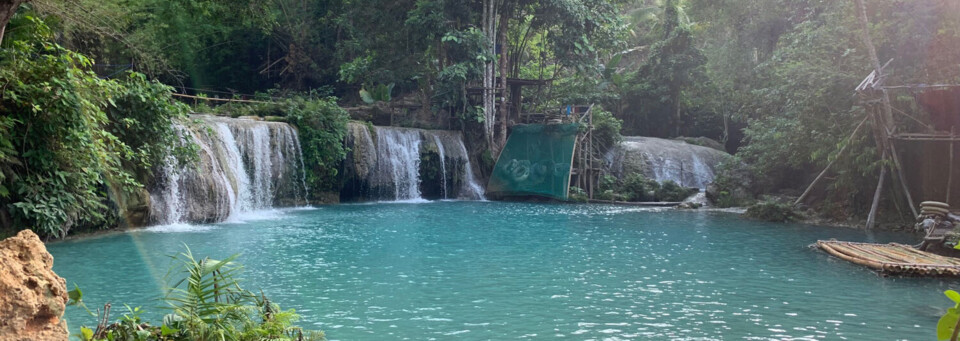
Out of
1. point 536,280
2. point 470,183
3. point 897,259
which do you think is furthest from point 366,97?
point 897,259

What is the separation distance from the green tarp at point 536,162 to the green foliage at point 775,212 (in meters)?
6.75

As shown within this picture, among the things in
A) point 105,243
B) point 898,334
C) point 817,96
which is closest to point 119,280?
point 105,243

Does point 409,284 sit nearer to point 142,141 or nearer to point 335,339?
point 335,339

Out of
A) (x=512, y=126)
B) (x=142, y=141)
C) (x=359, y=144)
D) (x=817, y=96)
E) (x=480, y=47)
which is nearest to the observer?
(x=142, y=141)

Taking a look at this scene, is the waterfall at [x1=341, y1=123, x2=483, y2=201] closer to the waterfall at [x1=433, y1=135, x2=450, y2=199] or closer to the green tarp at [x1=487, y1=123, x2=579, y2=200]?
the waterfall at [x1=433, y1=135, x2=450, y2=199]

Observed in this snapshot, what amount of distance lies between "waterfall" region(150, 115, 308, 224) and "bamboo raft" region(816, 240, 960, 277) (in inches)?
464

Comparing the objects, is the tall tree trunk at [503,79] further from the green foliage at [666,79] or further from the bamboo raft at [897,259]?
the bamboo raft at [897,259]

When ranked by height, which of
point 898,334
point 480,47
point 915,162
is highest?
point 480,47

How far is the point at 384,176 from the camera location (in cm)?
2256

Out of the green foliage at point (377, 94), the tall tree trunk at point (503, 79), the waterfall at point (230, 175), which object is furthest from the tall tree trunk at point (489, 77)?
the waterfall at point (230, 175)

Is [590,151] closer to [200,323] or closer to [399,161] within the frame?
[399,161]

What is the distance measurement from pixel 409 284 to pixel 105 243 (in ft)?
19.3

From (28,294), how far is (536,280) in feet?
21.8

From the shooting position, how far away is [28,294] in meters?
3.61
